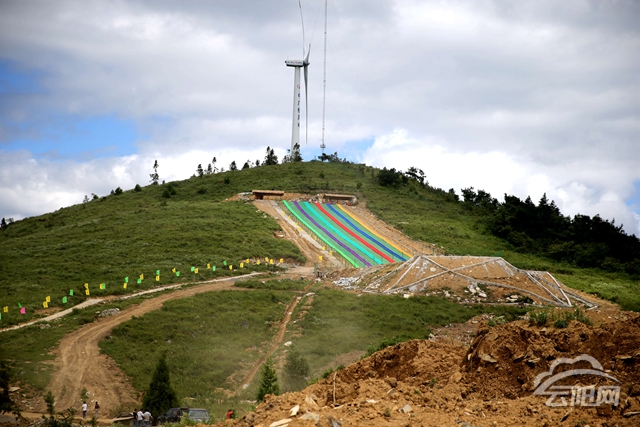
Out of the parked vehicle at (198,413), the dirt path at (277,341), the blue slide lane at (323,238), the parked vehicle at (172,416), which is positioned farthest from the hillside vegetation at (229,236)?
the parked vehicle at (198,413)

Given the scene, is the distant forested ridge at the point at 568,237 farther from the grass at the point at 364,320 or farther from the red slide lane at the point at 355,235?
the grass at the point at 364,320

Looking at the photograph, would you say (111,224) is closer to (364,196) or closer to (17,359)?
(364,196)

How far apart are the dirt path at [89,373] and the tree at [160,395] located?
2.25 m

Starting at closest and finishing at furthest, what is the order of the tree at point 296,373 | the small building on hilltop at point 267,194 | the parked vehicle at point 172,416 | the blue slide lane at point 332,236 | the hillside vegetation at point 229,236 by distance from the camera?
1. the parked vehicle at point 172,416
2. the tree at point 296,373
3. the hillside vegetation at point 229,236
4. the blue slide lane at point 332,236
5. the small building on hilltop at point 267,194

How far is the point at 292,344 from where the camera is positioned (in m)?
25.4

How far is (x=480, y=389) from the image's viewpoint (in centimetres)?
909


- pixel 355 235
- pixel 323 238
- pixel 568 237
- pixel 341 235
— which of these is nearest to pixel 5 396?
pixel 323 238

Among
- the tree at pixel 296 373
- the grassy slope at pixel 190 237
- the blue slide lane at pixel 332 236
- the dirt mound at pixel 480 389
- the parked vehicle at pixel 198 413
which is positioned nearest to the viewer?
the dirt mound at pixel 480 389

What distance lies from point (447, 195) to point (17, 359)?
231 ft

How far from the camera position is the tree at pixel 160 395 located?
17.7 metres

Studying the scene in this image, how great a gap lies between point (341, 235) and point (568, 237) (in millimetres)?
24911

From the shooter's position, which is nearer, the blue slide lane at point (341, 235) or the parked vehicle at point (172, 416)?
the parked vehicle at point (172, 416)

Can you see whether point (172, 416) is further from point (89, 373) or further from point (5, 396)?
point (89, 373)

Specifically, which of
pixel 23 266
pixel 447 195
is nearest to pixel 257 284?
pixel 23 266
